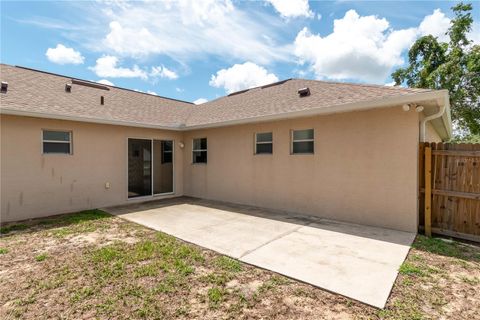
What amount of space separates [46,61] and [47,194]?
7.70m

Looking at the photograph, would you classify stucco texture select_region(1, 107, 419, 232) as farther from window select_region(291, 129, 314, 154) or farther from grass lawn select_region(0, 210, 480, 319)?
grass lawn select_region(0, 210, 480, 319)

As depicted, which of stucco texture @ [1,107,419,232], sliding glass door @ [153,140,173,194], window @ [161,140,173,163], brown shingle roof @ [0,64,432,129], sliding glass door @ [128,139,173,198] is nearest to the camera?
stucco texture @ [1,107,419,232]

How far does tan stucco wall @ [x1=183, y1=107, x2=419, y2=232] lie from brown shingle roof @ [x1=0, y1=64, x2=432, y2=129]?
20.3 inches

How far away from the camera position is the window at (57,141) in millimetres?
6973

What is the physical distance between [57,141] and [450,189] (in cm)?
1039

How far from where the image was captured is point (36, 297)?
2916 mm

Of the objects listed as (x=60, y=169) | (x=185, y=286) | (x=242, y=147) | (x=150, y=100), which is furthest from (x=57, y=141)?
(x=185, y=286)

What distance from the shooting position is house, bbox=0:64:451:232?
222 inches

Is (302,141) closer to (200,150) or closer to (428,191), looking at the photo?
(428,191)

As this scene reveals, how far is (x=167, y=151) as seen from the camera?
11.1m

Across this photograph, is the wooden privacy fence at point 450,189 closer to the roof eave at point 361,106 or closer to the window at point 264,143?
the roof eave at point 361,106

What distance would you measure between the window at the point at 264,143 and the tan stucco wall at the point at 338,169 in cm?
18

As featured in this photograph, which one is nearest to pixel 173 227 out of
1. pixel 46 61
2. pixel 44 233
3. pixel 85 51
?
pixel 44 233

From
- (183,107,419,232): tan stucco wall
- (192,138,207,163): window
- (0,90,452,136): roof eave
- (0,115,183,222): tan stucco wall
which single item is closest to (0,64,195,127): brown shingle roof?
(0,90,452,136): roof eave
